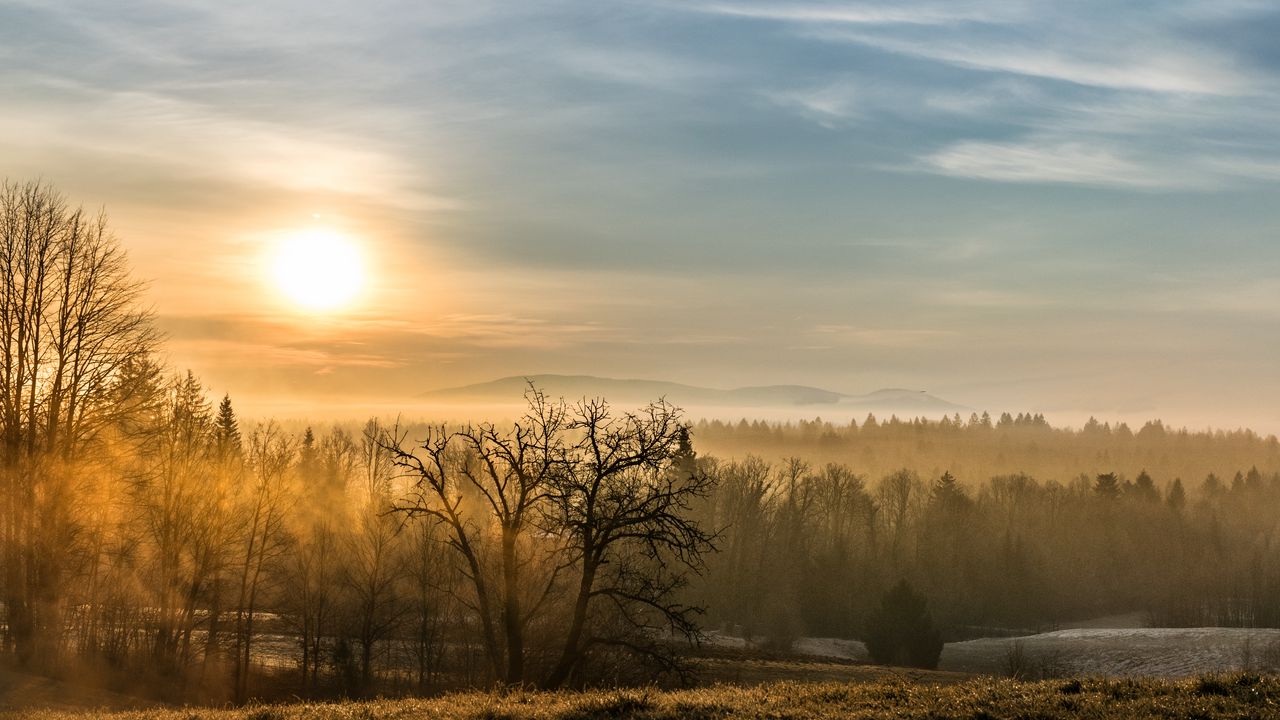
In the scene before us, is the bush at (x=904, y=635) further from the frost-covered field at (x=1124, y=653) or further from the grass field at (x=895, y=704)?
the grass field at (x=895, y=704)

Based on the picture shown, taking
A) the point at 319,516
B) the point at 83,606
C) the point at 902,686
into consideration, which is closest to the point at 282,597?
the point at 319,516

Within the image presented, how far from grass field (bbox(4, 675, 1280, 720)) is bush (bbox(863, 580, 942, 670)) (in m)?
56.1

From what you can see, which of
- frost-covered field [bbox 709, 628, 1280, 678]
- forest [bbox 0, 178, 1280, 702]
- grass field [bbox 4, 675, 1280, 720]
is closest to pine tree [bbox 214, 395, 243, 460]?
forest [bbox 0, 178, 1280, 702]

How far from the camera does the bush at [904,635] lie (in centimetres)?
6975

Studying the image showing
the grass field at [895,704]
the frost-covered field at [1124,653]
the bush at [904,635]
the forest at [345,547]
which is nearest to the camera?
the grass field at [895,704]

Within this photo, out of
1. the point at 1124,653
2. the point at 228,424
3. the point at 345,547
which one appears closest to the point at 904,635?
the point at 1124,653

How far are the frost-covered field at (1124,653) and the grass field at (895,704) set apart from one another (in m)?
45.8

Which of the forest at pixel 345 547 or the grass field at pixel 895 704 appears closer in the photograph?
the grass field at pixel 895 704

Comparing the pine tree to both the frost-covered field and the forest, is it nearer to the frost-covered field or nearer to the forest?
the forest

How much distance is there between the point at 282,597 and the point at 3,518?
1170 inches

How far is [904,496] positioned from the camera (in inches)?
5315

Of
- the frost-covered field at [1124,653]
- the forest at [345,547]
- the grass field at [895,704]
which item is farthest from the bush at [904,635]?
the grass field at [895,704]

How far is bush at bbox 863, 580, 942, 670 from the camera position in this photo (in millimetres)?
69750

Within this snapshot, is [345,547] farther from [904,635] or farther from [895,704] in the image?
[895,704]
